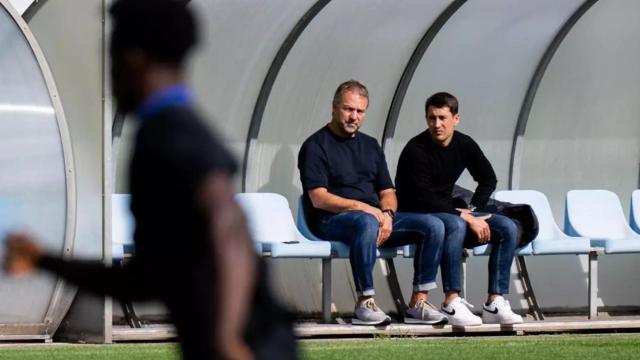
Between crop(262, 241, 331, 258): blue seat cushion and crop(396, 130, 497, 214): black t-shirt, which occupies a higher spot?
crop(396, 130, 497, 214): black t-shirt

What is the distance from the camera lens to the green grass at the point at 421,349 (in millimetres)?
9031

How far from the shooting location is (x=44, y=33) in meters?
10.4

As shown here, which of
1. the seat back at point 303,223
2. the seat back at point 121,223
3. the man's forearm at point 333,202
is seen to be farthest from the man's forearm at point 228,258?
the seat back at point 303,223

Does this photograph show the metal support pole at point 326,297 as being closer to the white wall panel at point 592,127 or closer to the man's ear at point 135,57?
the white wall panel at point 592,127

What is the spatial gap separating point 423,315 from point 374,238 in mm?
699

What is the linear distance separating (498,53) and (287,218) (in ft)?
8.38

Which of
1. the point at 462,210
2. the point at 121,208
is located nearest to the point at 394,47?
the point at 462,210

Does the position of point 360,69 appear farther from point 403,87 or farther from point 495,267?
point 495,267

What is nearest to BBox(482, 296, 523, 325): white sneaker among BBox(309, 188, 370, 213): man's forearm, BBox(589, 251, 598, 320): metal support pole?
BBox(589, 251, 598, 320): metal support pole

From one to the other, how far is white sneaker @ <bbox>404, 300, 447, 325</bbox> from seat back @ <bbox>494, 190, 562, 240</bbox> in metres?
1.64

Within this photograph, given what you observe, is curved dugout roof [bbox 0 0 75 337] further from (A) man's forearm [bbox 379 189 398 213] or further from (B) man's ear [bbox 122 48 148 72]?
(B) man's ear [bbox 122 48 148 72]

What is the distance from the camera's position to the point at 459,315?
424 inches

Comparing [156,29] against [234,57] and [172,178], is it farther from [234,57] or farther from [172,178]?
[234,57]

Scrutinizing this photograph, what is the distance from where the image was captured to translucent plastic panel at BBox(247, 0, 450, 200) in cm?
1215
